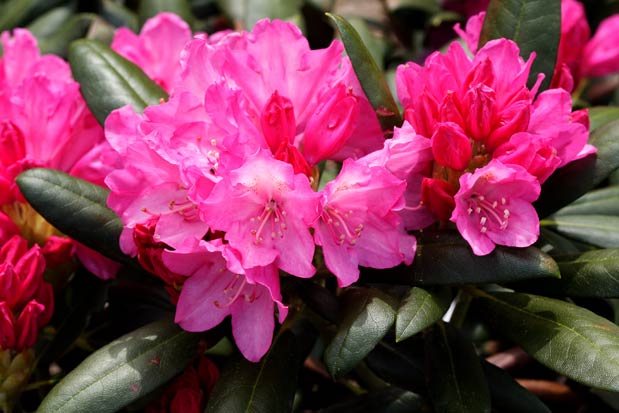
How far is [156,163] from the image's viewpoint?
45.3 inches

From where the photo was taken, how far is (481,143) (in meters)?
1.17

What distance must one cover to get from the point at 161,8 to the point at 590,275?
1.23 metres

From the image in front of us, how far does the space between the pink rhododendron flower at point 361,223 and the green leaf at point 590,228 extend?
0.39m

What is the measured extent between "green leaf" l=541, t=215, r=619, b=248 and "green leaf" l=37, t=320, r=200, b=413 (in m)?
0.62

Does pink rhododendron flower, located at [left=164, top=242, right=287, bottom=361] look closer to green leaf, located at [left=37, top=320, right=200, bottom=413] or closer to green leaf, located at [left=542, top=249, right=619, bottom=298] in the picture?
green leaf, located at [left=37, top=320, right=200, bottom=413]

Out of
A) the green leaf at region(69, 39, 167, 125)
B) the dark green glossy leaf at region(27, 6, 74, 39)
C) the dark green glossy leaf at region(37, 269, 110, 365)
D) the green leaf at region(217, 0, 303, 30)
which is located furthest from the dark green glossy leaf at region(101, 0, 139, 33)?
the dark green glossy leaf at region(37, 269, 110, 365)

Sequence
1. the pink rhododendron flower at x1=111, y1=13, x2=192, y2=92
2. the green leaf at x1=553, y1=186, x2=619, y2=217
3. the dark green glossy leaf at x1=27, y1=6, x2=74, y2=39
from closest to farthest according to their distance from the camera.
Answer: the green leaf at x1=553, y1=186, x2=619, y2=217
the pink rhododendron flower at x1=111, y1=13, x2=192, y2=92
the dark green glossy leaf at x1=27, y1=6, x2=74, y2=39

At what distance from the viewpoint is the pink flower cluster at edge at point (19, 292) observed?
120 cm

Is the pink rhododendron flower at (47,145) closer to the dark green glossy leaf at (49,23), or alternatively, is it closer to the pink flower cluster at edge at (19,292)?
the pink flower cluster at edge at (19,292)

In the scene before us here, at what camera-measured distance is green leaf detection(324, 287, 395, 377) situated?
1029 mm

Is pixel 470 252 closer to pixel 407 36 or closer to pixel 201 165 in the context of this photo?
pixel 201 165

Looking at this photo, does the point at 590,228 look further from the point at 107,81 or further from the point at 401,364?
the point at 107,81

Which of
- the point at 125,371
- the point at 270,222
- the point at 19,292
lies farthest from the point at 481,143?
the point at 19,292

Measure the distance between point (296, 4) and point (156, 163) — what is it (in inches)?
43.5
